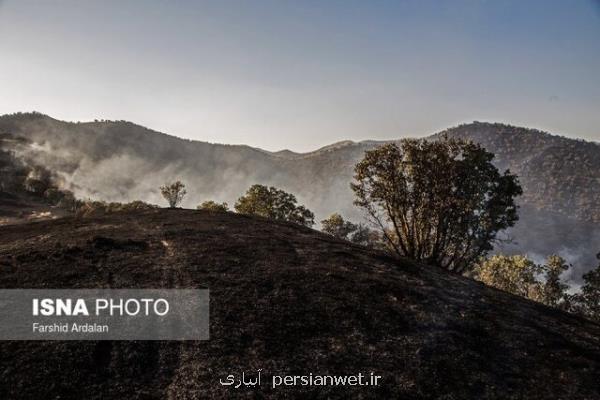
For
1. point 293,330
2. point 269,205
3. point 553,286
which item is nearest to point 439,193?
point 293,330

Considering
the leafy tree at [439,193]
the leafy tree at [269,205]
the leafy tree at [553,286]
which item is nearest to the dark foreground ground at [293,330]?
the leafy tree at [439,193]

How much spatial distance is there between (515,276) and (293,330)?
205 ft

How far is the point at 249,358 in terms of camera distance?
17.2 meters

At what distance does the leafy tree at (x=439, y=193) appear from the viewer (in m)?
41.9

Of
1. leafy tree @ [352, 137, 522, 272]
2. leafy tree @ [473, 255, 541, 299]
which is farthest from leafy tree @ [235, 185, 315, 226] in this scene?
leafy tree @ [473, 255, 541, 299]

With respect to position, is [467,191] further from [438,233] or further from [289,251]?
[289,251]

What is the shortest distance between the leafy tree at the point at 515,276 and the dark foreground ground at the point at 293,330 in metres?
44.7

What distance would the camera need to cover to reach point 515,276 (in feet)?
234

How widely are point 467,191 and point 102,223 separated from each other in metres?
33.2

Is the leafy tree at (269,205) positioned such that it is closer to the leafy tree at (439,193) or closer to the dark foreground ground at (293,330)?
the leafy tree at (439,193)

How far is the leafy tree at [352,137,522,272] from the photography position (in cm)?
4188

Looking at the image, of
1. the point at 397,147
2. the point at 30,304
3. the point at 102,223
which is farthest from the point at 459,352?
Result: the point at 102,223

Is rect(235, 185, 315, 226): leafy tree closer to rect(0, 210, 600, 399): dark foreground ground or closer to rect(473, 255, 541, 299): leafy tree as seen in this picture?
rect(473, 255, 541, 299): leafy tree

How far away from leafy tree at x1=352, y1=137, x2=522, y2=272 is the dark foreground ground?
11075 mm
